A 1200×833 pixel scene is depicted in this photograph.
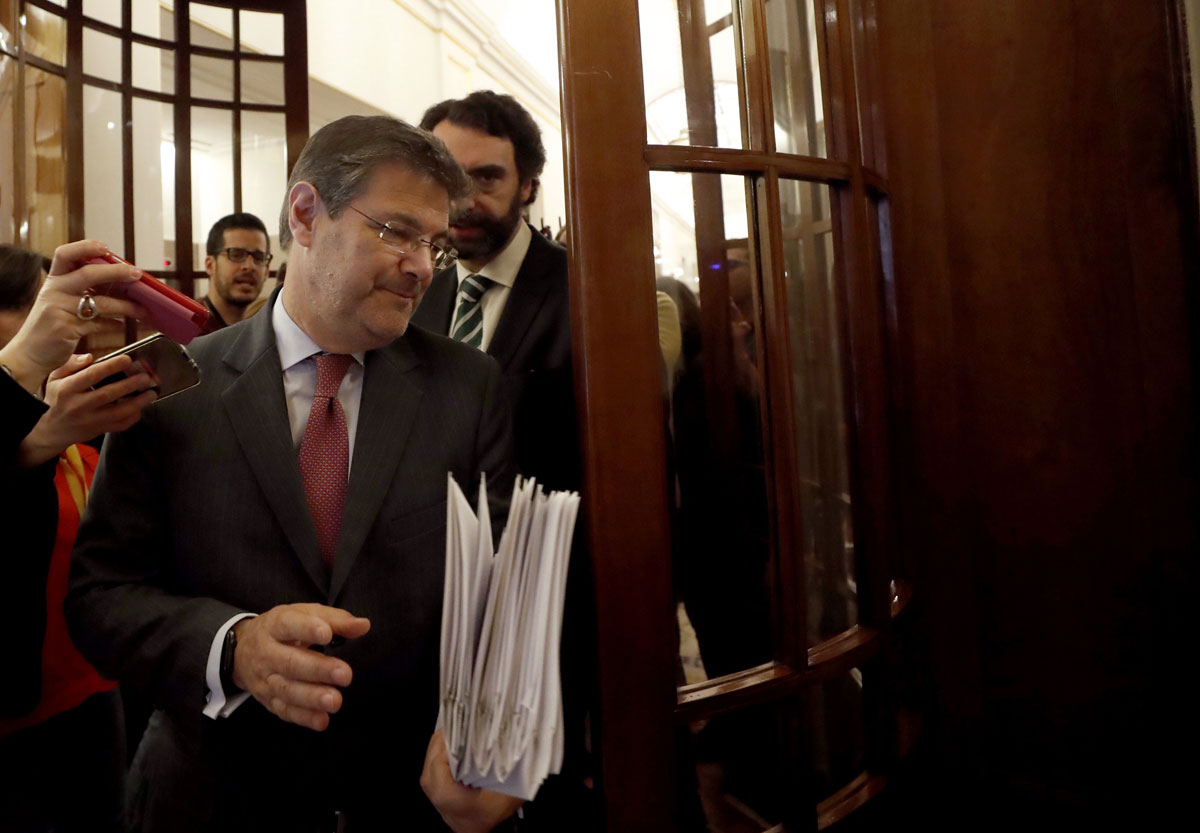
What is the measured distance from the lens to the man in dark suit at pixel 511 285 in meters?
1.23

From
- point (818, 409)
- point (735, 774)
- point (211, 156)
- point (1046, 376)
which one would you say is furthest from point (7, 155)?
point (1046, 376)

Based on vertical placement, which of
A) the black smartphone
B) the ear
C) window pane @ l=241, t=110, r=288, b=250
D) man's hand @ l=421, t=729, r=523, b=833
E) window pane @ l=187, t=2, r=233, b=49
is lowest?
man's hand @ l=421, t=729, r=523, b=833

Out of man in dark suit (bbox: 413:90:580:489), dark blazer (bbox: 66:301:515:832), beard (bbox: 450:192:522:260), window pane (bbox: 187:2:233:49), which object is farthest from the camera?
window pane (bbox: 187:2:233:49)

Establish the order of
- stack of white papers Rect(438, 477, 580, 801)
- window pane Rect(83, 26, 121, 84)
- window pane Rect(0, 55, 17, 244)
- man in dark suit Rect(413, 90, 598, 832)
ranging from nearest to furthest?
stack of white papers Rect(438, 477, 580, 801), man in dark suit Rect(413, 90, 598, 832), window pane Rect(0, 55, 17, 244), window pane Rect(83, 26, 121, 84)

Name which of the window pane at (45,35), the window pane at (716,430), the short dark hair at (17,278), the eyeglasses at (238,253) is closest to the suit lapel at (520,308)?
the window pane at (716,430)

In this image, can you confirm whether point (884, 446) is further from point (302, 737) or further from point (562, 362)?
point (302, 737)

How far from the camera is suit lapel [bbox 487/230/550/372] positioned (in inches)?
50.9

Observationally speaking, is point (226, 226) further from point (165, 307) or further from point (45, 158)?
A: point (165, 307)

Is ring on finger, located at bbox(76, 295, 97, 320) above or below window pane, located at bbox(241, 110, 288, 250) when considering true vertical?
below

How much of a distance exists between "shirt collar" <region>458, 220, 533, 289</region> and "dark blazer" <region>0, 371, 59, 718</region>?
0.75 metres

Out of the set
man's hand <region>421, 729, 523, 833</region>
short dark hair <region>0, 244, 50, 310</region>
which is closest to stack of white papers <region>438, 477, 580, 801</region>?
A: man's hand <region>421, 729, 523, 833</region>

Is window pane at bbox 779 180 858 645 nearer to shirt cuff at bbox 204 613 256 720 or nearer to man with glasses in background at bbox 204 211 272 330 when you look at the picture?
shirt cuff at bbox 204 613 256 720

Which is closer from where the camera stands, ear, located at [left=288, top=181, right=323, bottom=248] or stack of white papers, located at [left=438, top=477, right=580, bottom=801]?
stack of white papers, located at [left=438, top=477, right=580, bottom=801]

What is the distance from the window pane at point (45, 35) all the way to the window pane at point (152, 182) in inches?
11.7
